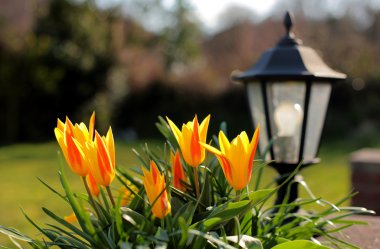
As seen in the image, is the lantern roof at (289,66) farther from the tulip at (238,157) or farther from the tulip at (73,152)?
the tulip at (73,152)

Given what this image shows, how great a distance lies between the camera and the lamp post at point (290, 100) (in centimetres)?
214

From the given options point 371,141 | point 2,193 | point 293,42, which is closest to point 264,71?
point 293,42

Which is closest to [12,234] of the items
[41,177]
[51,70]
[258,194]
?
[258,194]

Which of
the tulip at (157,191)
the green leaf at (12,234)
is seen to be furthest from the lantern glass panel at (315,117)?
the green leaf at (12,234)

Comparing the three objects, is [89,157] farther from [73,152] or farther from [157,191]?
[157,191]

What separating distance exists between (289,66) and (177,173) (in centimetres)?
89

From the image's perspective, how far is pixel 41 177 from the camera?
8.10 m

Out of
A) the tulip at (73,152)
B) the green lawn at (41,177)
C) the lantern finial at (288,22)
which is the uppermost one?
the lantern finial at (288,22)

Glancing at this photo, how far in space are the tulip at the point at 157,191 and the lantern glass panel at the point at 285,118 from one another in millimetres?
1050

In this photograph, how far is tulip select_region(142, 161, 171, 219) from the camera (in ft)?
3.98

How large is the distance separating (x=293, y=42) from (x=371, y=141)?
10.5 metres

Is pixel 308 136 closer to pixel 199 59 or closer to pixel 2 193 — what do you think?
pixel 2 193

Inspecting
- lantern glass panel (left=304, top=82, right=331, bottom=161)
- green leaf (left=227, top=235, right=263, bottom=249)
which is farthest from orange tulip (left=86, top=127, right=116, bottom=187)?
lantern glass panel (left=304, top=82, right=331, bottom=161)

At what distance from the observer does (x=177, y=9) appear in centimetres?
2408
